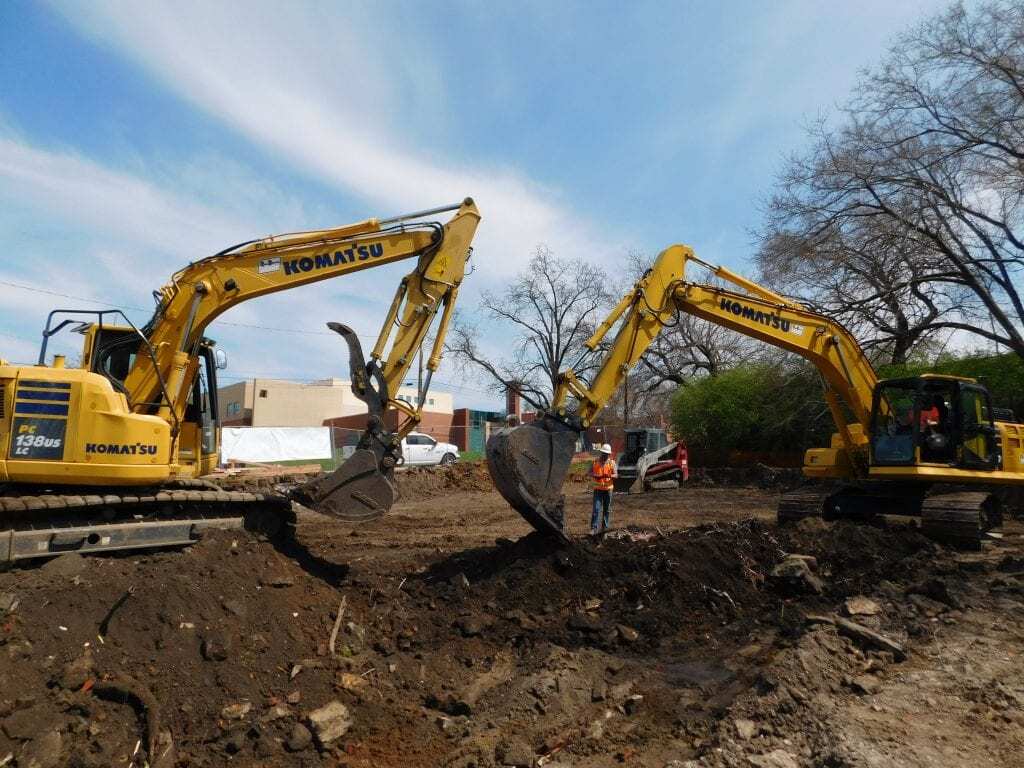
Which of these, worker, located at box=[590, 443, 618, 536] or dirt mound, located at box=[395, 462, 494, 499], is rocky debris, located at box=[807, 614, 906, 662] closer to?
worker, located at box=[590, 443, 618, 536]

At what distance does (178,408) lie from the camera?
7875 mm

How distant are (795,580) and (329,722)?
4899 millimetres

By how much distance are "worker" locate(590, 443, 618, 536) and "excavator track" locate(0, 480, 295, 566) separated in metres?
5.01

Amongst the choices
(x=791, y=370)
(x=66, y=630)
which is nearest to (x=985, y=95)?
(x=791, y=370)

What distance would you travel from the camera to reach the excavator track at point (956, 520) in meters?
9.97

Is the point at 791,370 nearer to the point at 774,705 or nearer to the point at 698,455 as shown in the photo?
the point at 698,455

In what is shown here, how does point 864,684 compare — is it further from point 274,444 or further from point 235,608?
point 274,444

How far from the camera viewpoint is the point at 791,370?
2342 centimetres

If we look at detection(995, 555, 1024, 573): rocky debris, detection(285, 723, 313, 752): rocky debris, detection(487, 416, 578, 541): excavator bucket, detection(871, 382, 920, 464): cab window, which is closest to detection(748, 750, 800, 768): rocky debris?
detection(285, 723, 313, 752): rocky debris

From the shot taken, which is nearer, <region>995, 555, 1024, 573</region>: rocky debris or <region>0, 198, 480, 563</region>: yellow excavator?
<region>0, 198, 480, 563</region>: yellow excavator

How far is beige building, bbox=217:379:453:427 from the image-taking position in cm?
5181

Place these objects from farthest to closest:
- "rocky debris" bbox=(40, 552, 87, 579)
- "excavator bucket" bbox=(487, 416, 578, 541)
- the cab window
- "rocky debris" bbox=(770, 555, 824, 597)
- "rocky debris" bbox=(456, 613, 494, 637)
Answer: the cab window < "excavator bucket" bbox=(487, 416, 578, 541) < "rocky debris" bbox=(770, 555, 824, 597) < "rocky debris" bbox=(456, 613, 494, 637) < "rocky debris" bbox=(40, 552, 87, 579)

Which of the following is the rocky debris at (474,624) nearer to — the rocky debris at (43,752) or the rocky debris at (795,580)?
the rocky debris at (795,580)

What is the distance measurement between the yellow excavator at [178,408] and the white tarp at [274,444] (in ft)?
67.1
